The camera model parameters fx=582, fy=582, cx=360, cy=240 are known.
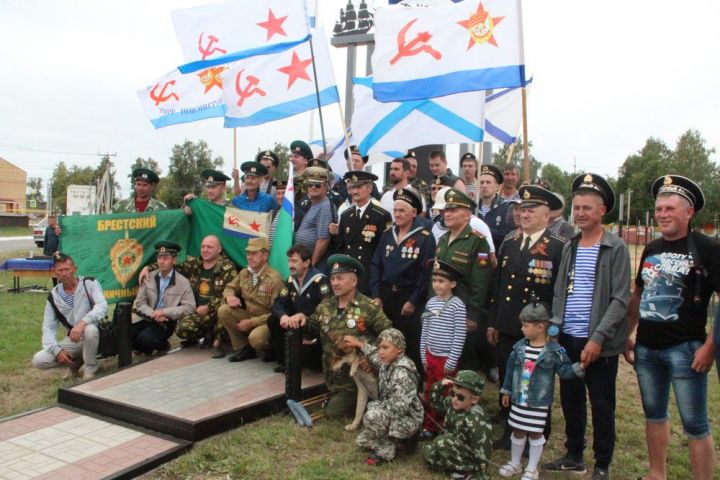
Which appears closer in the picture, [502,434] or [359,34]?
[502,434]

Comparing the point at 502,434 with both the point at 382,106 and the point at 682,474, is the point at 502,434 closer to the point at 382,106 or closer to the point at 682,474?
the point at 682,474

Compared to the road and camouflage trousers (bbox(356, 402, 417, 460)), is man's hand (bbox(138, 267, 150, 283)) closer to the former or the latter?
camouflage trousers (bbox(356, 402, 417, 460))

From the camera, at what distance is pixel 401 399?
15.2 ft

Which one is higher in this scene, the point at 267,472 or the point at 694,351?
the point at 694,351

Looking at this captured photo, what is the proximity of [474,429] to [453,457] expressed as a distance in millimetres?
259

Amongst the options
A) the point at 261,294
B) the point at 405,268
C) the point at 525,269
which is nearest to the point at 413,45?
the point at 405,268

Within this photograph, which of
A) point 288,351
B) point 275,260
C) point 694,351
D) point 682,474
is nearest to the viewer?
point 694,351

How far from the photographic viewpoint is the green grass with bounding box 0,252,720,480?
4.38 metres

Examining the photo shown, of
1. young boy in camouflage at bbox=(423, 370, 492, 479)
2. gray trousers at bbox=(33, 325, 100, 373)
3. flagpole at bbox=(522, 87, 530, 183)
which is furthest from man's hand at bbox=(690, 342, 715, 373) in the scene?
gray trousers at bbox=(33, 325, 100, 373)

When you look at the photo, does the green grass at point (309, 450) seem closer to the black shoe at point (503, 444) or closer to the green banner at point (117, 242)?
the black shoe at point (503, 444)

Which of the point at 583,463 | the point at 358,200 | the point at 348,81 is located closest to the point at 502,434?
the point at 583,463

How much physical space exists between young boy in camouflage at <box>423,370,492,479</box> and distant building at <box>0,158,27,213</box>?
109 meters

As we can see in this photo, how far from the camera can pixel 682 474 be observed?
4.65 meters

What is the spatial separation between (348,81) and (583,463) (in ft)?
61.9
